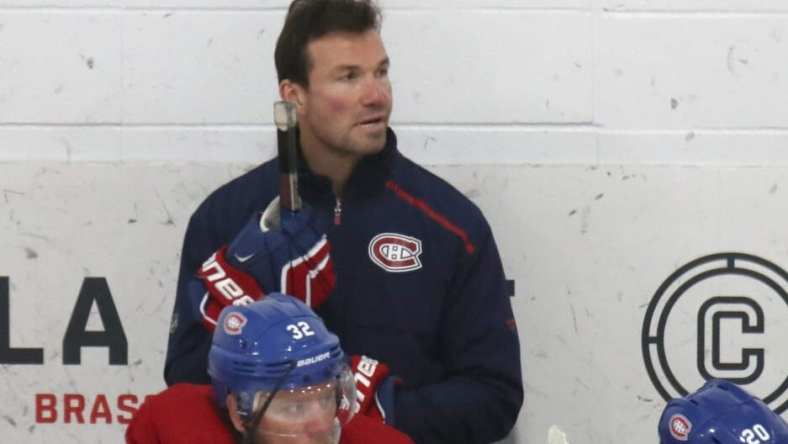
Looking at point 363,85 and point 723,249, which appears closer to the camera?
point 363,85

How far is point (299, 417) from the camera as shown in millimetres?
2859

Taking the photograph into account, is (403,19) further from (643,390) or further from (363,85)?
(643,390)

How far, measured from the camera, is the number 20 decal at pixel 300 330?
114 inches

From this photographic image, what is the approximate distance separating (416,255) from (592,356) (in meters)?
0.50

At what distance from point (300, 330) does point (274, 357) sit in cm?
7

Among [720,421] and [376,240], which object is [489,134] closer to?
[376,240]

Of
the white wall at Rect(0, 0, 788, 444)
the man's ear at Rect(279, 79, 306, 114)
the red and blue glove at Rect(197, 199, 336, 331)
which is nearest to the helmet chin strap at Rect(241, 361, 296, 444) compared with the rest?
the red and blue glove at Rect(197, 199, 336, 331)

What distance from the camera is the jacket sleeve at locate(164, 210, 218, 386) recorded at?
3.40 metres

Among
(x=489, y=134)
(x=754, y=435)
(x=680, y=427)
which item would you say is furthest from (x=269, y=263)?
(x=754, y=435)

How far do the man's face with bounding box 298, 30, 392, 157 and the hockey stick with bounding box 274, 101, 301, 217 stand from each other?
24cm

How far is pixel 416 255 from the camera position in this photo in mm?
Result: 3529

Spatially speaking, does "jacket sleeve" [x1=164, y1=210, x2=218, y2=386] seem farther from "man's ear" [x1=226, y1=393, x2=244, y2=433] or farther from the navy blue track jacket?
"man's ear" [x1=226, y1=393, x2=244, y2=433]

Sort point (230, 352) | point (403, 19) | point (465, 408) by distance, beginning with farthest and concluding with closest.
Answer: point (403, 19) < point (465, 408) < point (230, 352)

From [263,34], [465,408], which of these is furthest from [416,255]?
[263,34]
